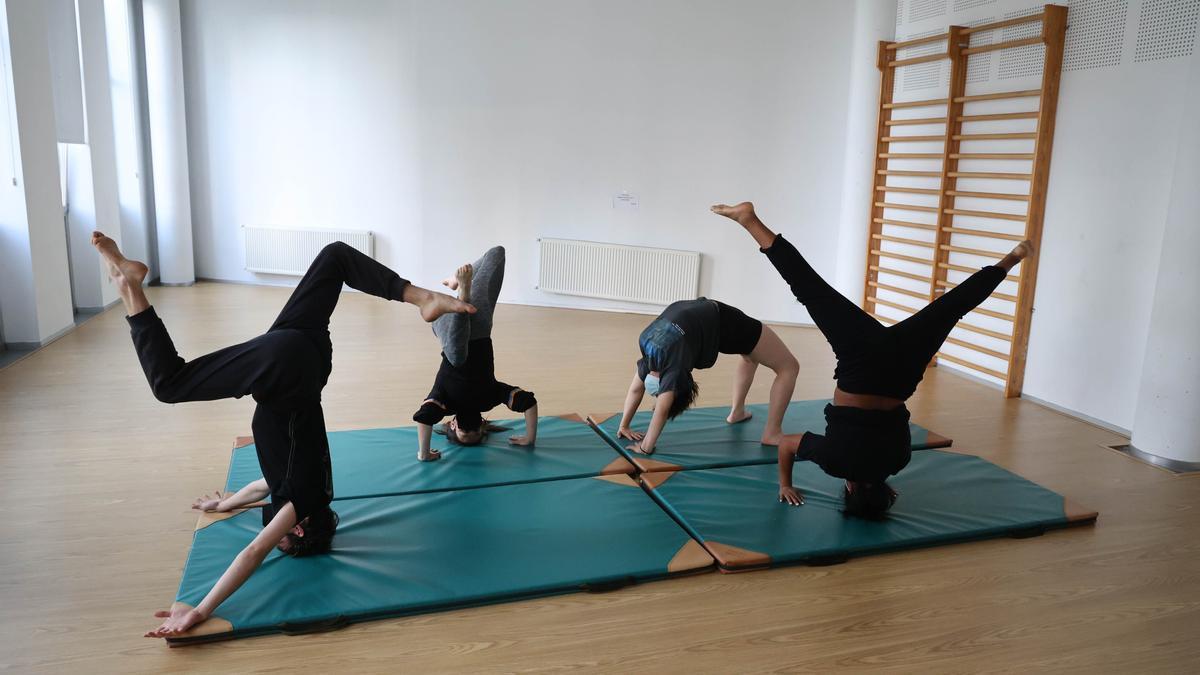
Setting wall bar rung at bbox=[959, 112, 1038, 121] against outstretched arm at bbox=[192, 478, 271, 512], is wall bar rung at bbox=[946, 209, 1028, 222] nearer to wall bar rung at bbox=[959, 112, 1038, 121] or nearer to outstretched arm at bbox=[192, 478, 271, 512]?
wall bar rung at bbox=[959, 112, 1038, 121]

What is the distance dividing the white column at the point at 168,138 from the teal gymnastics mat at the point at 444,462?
491 centimetres

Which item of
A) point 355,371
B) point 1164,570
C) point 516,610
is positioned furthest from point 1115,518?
point 355,371

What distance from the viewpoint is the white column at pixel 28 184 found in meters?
5.37

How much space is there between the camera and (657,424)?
3936 millimetres

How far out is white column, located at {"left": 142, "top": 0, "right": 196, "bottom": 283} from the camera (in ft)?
25.4

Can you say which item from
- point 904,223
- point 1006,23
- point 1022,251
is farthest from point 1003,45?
point 1022,251

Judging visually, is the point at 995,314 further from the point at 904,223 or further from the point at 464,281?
the point at 464,281

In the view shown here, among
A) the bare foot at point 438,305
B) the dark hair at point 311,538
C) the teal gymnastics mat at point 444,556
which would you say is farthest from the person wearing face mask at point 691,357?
the dark hair at point 311,538

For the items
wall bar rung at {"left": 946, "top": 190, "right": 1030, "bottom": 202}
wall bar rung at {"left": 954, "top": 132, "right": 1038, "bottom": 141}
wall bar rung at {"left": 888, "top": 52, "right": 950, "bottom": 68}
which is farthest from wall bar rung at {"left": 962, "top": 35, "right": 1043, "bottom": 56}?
wall bar rung at {"left": 946, "top": 190, "right": 1030, "bottom": 202}

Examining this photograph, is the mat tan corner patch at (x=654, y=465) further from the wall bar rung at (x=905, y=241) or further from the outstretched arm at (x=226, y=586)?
the wall bar rung at (x=905, y=241)

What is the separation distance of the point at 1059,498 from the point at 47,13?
23.2 ft

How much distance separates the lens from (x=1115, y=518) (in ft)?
11.9

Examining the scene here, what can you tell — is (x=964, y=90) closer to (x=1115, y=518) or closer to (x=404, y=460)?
(x=1115, y=518)

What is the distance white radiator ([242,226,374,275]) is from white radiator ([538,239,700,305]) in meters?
1.83
